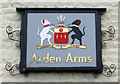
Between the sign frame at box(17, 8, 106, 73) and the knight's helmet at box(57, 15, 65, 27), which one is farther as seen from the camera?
the knight's helmet at box(57, 15, 65, 27)

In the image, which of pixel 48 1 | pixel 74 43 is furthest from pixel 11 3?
pixel 74 43

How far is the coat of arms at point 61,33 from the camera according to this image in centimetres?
275

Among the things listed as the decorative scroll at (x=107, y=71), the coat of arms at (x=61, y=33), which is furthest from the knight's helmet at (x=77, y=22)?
the decorative scroll at (x=107, y=71)

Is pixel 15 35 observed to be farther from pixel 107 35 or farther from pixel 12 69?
pixel 107 35

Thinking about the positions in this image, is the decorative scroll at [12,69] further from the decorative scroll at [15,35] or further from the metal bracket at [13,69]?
the decorative scroll at [15,35]

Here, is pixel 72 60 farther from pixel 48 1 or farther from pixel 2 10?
pixel 2 10

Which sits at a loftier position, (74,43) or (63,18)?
(63,18)

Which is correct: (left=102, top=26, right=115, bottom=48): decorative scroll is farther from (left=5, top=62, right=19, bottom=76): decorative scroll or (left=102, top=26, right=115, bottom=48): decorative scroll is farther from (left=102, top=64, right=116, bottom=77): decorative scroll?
(left=5, top=62, right=19, bottom=76): decorative scroll

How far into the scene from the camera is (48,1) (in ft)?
9.55

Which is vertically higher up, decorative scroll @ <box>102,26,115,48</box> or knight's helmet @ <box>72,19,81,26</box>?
knight's helmet @ <box>72,19,81,26</box>

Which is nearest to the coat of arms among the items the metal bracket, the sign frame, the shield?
the shield

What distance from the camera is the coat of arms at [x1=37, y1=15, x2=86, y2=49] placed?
9.02 ft

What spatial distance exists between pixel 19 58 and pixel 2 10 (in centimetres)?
53

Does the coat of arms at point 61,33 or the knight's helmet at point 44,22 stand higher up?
the knight's helmet at point 44,22
